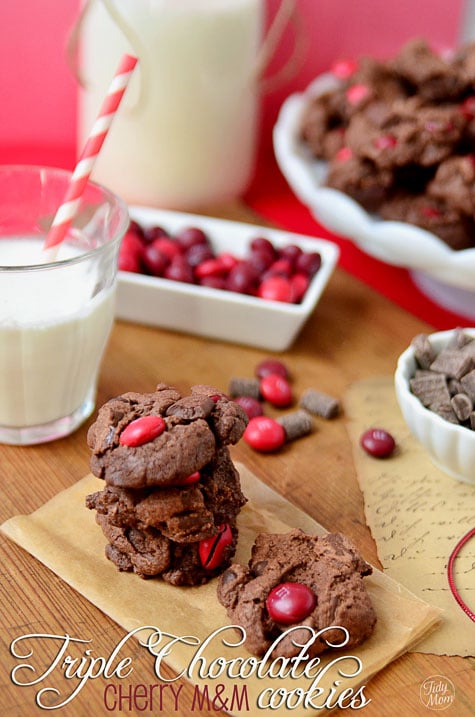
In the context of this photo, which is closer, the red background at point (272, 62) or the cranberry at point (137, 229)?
the cranberry at point (137, 229)

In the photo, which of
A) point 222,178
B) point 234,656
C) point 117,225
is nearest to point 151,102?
point 222,178

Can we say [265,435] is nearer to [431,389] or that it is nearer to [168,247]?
[431,389]

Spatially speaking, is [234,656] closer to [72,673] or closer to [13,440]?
[72,673]

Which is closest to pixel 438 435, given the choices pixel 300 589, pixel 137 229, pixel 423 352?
pixel 423 352

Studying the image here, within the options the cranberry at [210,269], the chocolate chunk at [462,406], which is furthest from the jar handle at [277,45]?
the chocolate chunk at [462,406]

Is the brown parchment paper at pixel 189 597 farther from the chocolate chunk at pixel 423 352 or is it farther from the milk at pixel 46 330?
the chocolate chunk at pixel 423 352

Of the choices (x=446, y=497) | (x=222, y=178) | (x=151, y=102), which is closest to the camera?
(x=446, y=497)
